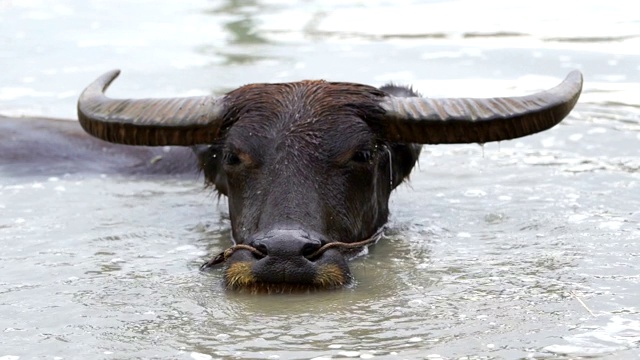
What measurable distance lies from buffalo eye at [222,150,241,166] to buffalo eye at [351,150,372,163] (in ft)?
1.92

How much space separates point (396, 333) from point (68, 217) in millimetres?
3002

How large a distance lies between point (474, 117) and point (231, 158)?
1239 millimetres

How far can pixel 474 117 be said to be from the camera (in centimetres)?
647

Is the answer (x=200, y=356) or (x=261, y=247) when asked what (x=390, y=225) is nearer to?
(x=261, y=247)

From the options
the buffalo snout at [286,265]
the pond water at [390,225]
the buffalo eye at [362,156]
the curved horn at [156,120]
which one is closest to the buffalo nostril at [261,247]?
the buffalo snout at [286,265]

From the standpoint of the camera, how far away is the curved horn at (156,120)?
6.78 m

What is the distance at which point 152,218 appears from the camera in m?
7.66

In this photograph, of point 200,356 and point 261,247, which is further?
point 261,247

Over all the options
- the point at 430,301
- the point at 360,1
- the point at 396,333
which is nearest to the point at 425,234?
the point at 430,301

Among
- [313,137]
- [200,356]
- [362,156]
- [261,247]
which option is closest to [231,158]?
[313,137]

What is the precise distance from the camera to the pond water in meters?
5.23

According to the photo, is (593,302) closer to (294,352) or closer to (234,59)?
(294,352)

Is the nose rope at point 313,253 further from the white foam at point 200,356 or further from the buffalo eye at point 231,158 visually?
the white foam at point 200,356

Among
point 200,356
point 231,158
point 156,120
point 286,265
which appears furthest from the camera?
point 156,120
